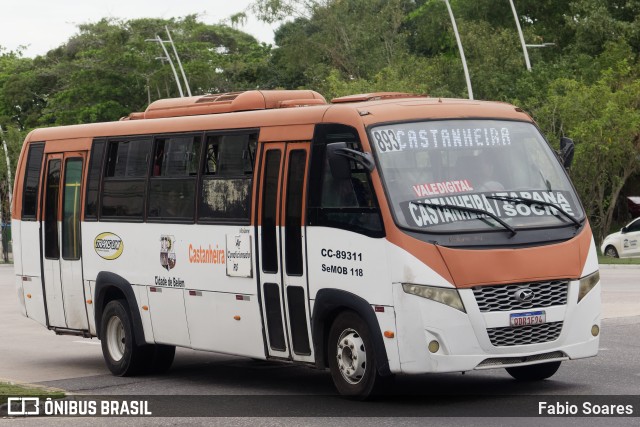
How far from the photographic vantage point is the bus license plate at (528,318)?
1134cm

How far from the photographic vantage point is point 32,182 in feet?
58.2

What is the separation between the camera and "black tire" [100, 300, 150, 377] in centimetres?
1547

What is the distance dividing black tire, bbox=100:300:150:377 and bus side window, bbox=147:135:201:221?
127cm

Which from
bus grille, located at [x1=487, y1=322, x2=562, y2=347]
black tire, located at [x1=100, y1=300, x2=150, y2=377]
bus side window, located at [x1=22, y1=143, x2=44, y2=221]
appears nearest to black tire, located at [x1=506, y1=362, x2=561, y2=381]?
bus grille, located at [x1=487, y1=322, x2=562, y2=347]

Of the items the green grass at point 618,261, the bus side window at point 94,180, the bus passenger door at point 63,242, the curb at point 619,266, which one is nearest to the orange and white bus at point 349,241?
the bus side window at point 94,180

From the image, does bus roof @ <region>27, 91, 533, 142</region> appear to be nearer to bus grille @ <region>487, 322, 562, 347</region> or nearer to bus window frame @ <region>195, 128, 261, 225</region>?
bus window frame @ <region>195, 128, 261, 225</region>

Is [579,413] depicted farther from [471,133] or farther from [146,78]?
[146,78]

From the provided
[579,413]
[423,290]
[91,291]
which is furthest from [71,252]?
[579,413]

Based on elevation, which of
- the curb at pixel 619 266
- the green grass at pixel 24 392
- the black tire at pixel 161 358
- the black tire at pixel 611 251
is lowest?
the black tire at pixel 611 251

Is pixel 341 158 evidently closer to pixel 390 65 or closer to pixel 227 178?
pixel 227 178

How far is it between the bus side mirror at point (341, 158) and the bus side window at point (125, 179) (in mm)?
4082

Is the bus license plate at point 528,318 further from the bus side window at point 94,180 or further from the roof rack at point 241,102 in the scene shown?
the bus side window at point 94,180

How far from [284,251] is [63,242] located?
4.95 m

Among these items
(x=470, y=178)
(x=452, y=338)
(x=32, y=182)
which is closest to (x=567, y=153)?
(x=470, y=178)
